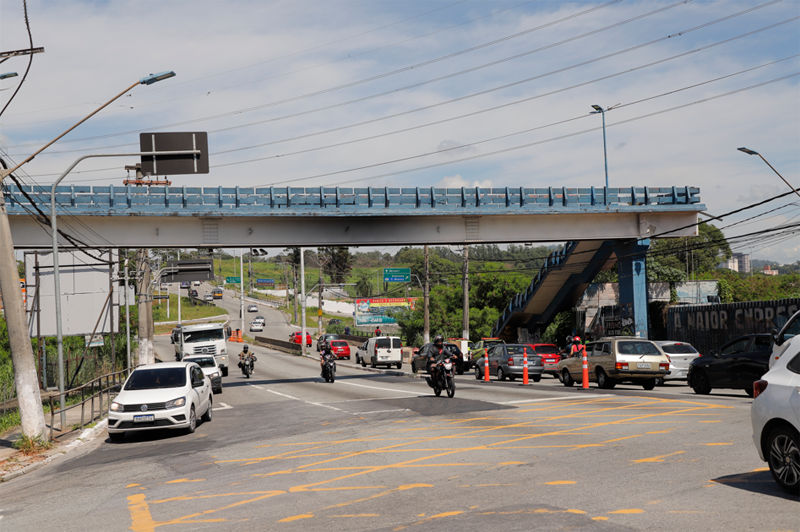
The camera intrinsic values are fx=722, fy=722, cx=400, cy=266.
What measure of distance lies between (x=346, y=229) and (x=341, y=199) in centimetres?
160

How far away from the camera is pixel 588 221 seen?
3716cm

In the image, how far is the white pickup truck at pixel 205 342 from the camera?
1708 inches

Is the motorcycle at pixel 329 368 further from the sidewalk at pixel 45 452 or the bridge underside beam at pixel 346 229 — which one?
the sidewalk at pixel 45 452

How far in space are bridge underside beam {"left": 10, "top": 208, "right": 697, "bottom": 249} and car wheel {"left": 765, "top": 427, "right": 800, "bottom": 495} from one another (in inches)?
1079

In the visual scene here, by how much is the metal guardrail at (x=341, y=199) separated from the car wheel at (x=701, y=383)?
15958 mm

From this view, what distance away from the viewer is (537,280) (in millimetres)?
46531

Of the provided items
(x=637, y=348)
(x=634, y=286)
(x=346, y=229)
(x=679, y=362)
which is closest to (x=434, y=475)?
(x=637, y=348)

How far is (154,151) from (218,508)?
1605cm

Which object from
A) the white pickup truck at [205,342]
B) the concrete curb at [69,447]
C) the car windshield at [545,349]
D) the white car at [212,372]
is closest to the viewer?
the concrete curb at [69,447]

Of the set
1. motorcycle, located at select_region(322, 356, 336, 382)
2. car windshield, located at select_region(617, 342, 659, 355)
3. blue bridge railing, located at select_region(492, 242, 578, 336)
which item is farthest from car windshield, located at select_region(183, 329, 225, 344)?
car windshield, located at select_region(617, 342, 659, 355)

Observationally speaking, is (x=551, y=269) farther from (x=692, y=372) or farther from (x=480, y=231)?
(x=692, y=372)

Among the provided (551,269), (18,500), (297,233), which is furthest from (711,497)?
(551,269)

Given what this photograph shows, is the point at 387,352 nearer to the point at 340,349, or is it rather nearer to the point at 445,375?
the point at 340,349

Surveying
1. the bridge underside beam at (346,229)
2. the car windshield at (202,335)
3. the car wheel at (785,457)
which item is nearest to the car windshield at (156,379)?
the car wheel at (785,457)
